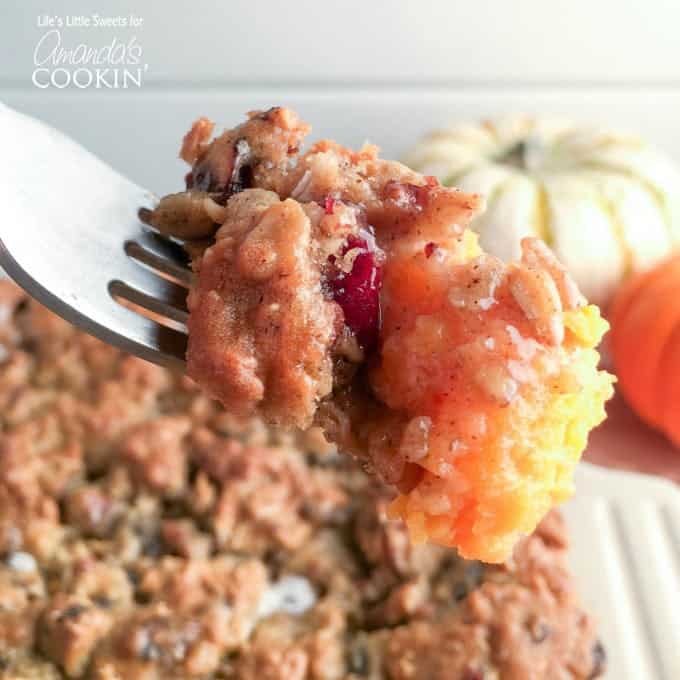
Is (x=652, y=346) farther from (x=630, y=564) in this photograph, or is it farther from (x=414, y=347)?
(x=414, y=347)

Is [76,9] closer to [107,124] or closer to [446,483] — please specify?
[107,124]

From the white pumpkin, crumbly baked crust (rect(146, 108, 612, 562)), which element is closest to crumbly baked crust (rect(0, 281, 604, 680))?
crumbly baked crust (rect(146, 108, 612, 562))

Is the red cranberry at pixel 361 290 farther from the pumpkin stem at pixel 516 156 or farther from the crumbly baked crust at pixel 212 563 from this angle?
the pumpkin stem at pixel 516 156

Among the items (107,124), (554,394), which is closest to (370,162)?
(554,394)

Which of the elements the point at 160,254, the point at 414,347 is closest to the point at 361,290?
the point at 414,347

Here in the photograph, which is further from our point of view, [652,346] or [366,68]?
[366,68]
